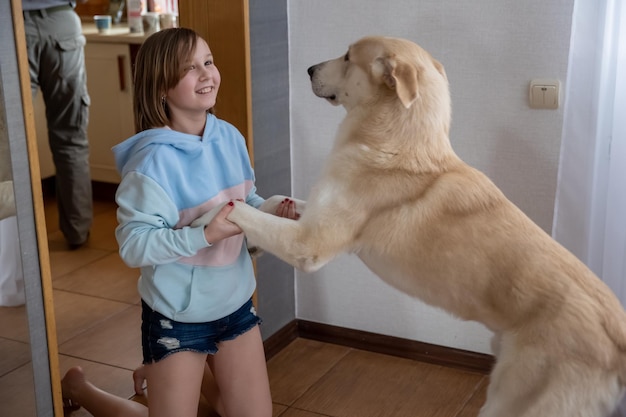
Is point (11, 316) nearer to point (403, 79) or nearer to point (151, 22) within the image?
point (403, 79)

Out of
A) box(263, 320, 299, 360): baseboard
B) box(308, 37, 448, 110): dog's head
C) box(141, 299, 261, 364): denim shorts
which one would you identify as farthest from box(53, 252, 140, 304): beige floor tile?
box(308, 37, 448, 110): dog's head

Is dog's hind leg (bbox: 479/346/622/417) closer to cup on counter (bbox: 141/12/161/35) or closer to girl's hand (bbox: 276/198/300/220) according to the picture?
girl's hand (bbox: 276/198/300/220)

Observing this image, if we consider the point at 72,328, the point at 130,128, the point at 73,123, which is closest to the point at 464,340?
the point at 72,328

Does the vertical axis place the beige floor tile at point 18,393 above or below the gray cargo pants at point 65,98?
below

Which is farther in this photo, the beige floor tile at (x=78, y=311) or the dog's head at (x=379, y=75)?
the beige floor tile at (x=78, y=311)

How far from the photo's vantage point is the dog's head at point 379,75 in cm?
178

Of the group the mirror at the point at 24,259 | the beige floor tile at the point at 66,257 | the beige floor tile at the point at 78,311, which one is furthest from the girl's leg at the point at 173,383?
the beige floor tile at the point at 66,257

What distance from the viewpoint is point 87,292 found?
345cm

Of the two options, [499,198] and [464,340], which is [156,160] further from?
[464,340]

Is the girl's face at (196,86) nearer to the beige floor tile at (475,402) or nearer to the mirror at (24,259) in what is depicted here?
the mirror at (24,259)

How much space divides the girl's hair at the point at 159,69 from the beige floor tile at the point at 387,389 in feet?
3.67

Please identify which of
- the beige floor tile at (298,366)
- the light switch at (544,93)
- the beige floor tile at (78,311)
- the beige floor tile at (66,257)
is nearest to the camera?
the light switch at (544,93)

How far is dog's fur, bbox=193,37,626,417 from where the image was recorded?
1688mm

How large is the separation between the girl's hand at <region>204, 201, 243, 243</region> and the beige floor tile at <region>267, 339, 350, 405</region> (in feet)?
3.11
